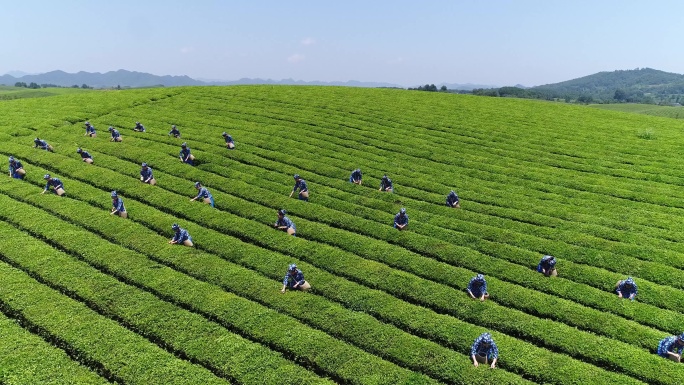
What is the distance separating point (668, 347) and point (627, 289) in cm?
316

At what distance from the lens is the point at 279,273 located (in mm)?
16891

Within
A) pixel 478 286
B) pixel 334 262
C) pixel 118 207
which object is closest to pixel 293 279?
pixel 334 262

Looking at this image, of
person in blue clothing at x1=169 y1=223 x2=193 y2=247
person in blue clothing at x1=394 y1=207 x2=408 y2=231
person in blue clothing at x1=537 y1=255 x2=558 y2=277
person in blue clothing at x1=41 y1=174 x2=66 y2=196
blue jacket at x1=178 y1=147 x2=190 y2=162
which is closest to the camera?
person in blue clothing at x1=537 y1=255 x2=558 y2=277

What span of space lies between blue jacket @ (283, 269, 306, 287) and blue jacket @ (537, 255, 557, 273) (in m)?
9.45

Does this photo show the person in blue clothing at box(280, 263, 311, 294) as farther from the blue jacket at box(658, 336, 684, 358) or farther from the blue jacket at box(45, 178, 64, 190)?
the blue jacket at box(45, 178, 64, 190)

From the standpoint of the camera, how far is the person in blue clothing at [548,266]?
56.6 ft

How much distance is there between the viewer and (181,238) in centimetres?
1825

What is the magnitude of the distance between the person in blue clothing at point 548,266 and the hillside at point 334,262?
13.1 inches

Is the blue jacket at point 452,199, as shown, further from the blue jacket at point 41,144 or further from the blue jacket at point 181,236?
the blue jacket at point 41,144

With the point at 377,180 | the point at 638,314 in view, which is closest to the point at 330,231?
the point at 377,180

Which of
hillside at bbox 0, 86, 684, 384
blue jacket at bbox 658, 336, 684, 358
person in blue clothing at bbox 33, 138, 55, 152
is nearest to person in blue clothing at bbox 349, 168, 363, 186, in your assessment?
hillside at bbox 0, 86, 684, 384

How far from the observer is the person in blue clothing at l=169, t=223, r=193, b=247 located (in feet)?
59.7

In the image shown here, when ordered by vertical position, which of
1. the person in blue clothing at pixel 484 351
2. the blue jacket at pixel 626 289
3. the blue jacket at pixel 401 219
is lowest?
the person in blue clothing at pixel 484 351

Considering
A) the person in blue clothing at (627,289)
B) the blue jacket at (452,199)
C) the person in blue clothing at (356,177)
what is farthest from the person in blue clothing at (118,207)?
the person in blue clothing at (627,289)
